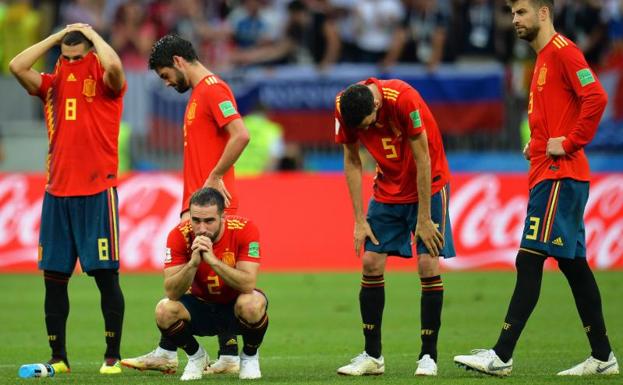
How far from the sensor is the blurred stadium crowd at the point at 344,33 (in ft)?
75.3

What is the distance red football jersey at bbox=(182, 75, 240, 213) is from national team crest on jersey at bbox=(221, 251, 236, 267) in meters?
0.80

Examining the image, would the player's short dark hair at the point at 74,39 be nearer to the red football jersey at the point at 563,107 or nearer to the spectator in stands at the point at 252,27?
the red football jersey at the point at 563,107

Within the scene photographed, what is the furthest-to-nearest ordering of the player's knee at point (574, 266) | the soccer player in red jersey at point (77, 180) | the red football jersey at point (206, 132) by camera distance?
1. the soccer player in red jersey at point (77, 180)
2. the red football jersey at point (206, 132)
3. the player's knee at point (574, 266)

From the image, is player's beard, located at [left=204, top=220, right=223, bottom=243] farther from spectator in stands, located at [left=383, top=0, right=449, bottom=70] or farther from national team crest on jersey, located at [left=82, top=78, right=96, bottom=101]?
spectator in stands, located at [left=383, top=0, right=449, bottom=70]

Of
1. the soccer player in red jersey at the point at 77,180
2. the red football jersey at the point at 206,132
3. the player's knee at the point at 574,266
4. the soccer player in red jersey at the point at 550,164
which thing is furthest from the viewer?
the soccer player in red jersey at the point at 77,180

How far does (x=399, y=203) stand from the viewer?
32.4ft

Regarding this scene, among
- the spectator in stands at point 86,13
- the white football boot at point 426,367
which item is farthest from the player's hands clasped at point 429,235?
the spectator in stands at point 86,13

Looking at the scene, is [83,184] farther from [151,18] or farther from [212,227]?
[151,18]

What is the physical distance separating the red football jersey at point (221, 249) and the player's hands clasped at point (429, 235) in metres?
1.25

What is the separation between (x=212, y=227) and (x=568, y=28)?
15487 millimetres

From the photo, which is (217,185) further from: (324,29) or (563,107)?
(324,29)

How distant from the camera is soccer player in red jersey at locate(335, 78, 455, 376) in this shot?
9.57 m

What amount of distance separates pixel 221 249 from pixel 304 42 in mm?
14845

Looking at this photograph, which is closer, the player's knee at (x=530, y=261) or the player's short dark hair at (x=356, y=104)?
the player's short dark hair at (x=356, y=104)
